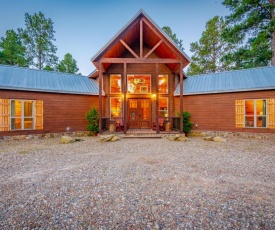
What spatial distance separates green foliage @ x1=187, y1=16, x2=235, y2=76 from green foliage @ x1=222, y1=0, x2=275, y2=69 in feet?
18.2

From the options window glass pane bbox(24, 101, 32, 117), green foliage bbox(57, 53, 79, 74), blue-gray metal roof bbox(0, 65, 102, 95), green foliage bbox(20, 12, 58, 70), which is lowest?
window glass pane bbox(24, 101, 32, 117)

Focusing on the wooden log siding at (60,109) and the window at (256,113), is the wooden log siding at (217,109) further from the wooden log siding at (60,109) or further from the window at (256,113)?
the wooden log siding at (60,109)

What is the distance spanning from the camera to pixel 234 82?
10445 mm

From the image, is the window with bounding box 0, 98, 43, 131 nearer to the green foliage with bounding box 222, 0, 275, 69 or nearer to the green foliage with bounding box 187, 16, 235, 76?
the green foliage with bounding box 222, 0, 275, 69

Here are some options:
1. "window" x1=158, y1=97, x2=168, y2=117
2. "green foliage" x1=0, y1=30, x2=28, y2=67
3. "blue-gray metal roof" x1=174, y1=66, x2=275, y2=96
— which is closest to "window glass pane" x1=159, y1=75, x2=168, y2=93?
"window" x1=158, y1=97, x2=168, y2=117

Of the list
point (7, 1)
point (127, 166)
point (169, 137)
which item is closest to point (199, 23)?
point (169, 137)

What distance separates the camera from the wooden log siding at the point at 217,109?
385 inches

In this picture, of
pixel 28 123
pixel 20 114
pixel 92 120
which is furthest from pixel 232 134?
pixel 20 114

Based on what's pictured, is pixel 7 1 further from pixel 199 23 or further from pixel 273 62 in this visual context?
pixel 273 62

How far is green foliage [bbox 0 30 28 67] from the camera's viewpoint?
20047mm

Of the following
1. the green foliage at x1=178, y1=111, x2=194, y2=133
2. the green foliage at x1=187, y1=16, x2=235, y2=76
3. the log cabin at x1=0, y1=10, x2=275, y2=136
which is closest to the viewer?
the log cabin at x1=0, y1=10, x2=275, y2=136

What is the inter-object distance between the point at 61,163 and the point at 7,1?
32790mm

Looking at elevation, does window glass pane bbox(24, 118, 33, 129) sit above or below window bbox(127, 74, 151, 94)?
below

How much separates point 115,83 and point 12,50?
18100mm
